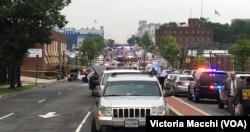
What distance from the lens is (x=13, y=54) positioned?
145 ft

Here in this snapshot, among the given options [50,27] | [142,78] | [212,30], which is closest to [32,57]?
[50,27]

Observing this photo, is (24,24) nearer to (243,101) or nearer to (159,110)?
(243,101)

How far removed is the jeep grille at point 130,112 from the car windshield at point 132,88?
127 cm

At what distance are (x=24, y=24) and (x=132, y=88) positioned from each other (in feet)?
101

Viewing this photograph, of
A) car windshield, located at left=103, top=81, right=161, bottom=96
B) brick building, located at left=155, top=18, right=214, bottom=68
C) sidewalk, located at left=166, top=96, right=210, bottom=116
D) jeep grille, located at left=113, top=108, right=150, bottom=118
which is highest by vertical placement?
brick building, located at left=155, top=18, right=214, bottom=68

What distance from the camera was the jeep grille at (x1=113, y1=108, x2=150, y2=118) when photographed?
43.9 ft

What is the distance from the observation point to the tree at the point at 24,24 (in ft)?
144

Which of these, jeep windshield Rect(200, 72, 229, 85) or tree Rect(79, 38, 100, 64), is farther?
tree Rect(79, 38, 100, 64)

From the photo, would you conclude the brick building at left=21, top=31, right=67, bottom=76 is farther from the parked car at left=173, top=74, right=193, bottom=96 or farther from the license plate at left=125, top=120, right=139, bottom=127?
the license plate at left=125, top=120, right=139, bottom=127

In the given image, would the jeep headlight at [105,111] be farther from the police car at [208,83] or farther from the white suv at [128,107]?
the police car at [208,83]

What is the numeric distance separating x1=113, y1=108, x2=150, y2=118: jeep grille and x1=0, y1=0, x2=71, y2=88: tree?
101 ft

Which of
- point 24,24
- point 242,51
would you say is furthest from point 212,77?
point 242,51

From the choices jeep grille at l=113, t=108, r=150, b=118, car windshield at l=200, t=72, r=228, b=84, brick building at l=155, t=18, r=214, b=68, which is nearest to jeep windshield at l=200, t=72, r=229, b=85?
car windshield at l=200, t=72, r=228, b=84

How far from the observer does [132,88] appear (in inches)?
590
